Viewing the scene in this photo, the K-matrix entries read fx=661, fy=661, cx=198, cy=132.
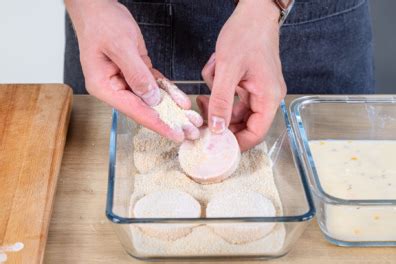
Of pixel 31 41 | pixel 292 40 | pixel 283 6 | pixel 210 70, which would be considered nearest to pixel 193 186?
pixel 210 70

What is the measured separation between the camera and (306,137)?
3.32ft

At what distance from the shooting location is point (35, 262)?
817 mm

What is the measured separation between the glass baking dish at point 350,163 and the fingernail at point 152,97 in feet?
0.74

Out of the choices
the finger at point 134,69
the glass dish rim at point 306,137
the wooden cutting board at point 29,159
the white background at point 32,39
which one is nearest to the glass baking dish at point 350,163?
the glass dish rim at point 306,137

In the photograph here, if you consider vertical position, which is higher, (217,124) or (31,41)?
(217,124)

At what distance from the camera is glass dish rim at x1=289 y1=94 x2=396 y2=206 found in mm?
837

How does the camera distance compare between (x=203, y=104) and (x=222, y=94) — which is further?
(x=203, y=104)

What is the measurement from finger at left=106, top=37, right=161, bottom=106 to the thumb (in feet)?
0.27

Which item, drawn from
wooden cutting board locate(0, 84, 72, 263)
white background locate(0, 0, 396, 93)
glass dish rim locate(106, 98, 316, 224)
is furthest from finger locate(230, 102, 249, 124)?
white background locate(0, 0, 396, 93)

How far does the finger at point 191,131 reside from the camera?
94 centimetres

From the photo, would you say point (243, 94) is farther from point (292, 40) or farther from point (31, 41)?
point (31, 41)

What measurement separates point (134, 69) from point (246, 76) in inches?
6.4

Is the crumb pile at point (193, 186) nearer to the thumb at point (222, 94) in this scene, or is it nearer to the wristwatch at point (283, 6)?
the thumb at point (222, 94)

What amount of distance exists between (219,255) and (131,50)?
303 mm
